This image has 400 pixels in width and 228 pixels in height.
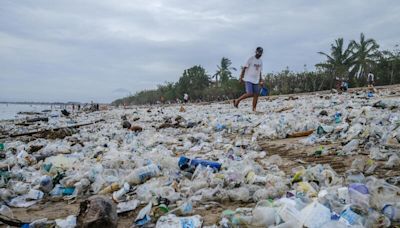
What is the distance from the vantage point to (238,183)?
2.36 meters

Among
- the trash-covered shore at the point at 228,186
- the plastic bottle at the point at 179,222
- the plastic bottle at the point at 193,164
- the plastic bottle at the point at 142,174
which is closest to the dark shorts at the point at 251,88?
the trash-covered shore at the point at 228,186

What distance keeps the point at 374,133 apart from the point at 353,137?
216 mm

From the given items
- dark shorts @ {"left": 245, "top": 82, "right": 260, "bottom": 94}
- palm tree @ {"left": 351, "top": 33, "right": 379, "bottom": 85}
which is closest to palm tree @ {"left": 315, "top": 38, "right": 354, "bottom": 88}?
palm tree @ {"left": 351, "top": 33, "right": 379, "bottom": 85}

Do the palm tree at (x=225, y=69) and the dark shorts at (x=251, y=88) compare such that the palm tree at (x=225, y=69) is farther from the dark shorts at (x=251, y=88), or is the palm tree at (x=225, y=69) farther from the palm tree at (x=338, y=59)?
the dark shorts at (x=251, y=88)

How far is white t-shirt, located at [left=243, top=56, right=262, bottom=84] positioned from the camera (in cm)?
749

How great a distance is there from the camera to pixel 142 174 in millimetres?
2719

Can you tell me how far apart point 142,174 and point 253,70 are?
5.33 m

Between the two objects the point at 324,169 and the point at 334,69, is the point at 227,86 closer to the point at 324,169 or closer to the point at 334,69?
the point at 334,69

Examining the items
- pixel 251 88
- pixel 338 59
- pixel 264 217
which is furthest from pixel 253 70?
pixel 338 59

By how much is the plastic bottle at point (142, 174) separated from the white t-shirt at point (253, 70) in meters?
5.10

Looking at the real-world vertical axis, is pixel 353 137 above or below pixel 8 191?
above

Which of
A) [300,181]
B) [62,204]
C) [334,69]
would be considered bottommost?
[62,204]

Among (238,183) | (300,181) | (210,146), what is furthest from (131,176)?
(210,146)

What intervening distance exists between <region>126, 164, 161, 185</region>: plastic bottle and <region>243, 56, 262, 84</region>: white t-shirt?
5.10 meters
